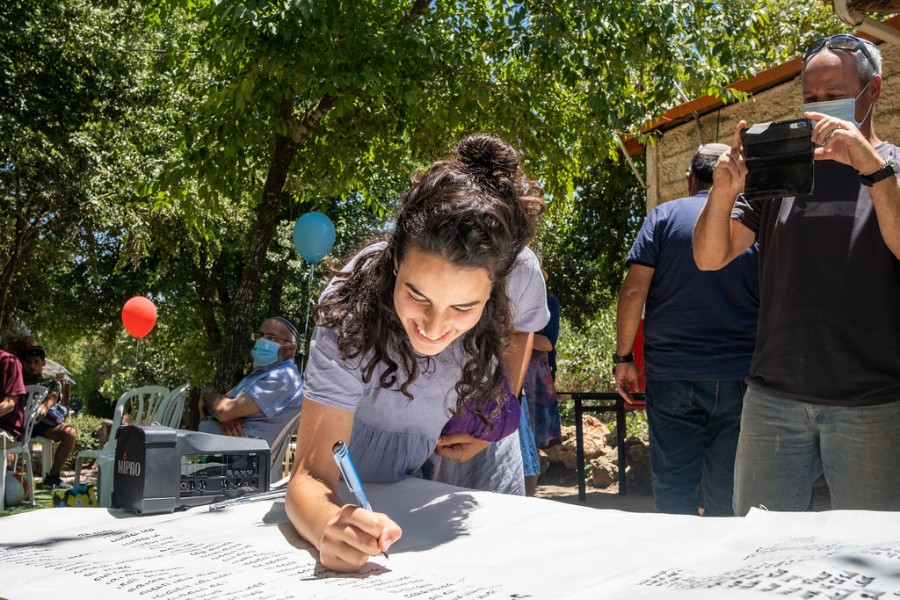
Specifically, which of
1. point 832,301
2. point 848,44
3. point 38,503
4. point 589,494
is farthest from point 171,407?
point 848,44

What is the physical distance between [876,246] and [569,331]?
1496 centimetres

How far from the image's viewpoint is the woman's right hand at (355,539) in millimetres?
1169

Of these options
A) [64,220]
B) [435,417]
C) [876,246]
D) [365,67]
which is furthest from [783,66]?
[64,220]

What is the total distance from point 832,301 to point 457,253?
1.19 m

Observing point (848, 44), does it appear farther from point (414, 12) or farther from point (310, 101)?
point (310, 101)

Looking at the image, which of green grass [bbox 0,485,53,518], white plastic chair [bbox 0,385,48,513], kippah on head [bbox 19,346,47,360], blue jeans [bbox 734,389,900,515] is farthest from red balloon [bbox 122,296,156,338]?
blue jeans [bbox 734,389,900,515]

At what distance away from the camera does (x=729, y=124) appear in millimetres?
7055

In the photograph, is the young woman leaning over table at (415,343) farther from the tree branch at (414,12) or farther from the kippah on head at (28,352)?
the kippah on head at (28,352)

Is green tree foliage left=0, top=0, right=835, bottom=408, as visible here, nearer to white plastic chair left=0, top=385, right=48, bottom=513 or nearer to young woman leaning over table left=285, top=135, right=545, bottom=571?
white plastic chair left=0, top=385, right=48, bottom=513

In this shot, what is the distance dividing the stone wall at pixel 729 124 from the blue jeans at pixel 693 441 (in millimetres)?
3368

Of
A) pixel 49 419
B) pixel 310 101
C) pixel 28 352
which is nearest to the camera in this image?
pixel 310 101

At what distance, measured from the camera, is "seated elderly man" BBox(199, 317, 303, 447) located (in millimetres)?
5223

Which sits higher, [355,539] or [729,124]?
[729,124]

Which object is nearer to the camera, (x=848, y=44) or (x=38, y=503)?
(x=848, y=44)
